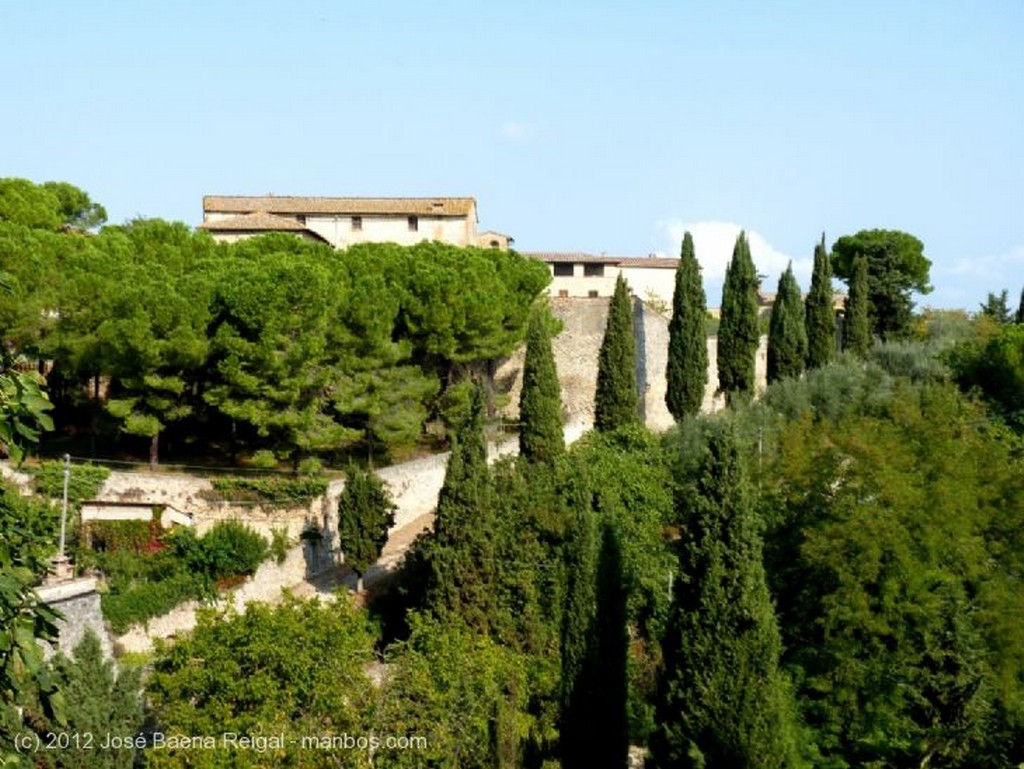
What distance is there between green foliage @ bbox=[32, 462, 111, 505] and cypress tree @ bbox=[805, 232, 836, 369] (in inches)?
919

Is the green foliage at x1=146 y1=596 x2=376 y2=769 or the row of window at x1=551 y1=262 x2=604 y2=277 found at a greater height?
the row of window at x1=551 y1=262 x2=604 y2=277

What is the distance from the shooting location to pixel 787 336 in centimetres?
3744

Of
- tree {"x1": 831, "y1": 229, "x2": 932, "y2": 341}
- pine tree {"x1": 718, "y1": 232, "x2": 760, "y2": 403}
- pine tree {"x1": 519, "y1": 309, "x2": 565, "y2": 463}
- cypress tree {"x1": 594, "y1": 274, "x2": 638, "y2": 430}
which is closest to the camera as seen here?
pine tree {"x1": 519, "y1": 309, "x2": 565, "y2": 463}

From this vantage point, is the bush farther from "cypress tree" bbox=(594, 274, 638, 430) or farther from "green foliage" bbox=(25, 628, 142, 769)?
"cypress tree" bbox=(594, 274, 638, 430)

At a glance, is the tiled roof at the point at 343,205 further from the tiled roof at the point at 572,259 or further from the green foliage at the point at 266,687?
the green foliage at the point at 266,687

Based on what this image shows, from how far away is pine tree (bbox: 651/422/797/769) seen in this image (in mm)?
13531

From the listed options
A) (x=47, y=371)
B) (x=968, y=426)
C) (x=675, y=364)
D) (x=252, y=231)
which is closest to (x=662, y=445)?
(x=675, y=364)

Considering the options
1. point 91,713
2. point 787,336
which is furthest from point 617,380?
point 91,713

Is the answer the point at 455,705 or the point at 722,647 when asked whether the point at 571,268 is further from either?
the point at 722,647

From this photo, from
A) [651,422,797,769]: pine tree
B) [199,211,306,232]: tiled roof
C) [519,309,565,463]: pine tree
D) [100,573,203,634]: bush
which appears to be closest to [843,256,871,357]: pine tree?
[519,309,565,463]: pine tree

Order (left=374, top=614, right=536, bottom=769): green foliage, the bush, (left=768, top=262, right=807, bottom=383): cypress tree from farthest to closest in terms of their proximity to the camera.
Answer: (left=768, top=262, right=807, bottom=383): cypress tree → the bush → (left=374, top=614, right=536, bottom=769): green foliage

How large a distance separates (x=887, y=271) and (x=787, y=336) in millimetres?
13785

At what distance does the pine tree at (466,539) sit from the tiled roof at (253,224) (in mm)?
22377

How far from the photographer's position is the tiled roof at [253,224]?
42875 mm
